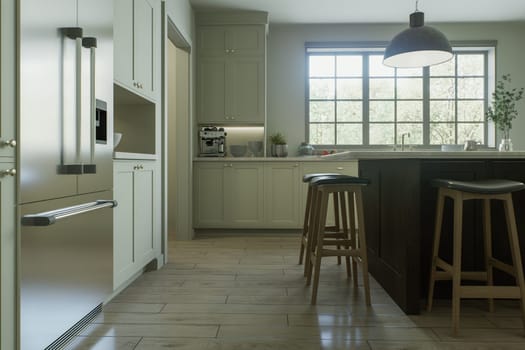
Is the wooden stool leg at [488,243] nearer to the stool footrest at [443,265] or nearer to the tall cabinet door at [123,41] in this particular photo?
the stool footrest at [443,265]

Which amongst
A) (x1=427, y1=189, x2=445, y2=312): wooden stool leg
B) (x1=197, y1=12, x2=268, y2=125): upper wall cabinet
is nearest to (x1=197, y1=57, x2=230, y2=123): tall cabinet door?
(x1=197, y1=12, x2=268, y2=125): upper wall cabinet

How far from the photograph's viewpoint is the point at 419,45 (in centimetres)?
305

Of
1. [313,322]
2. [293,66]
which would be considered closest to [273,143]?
[293,66]

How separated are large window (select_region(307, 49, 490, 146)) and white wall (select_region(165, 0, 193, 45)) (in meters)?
1.71

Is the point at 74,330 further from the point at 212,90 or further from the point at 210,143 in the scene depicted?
the point at 212,90

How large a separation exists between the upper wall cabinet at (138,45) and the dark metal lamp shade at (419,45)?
1.81m

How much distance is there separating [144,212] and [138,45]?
118 centimetres

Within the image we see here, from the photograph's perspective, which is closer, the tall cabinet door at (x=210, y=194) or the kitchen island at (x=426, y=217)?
the kitchen island at (x=426, y=217)

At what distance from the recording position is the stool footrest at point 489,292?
6.98 ft

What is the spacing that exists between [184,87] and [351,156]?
2866mm

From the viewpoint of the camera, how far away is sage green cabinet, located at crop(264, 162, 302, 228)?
5.03 metres

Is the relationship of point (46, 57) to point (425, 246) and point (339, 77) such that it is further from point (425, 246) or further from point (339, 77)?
point (339, 77)

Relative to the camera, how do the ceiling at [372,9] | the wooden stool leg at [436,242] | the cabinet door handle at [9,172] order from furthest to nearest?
the ceiling at [372,9] < the wooden stool leg at [436,242] < the cabinet door handle at [9,172]

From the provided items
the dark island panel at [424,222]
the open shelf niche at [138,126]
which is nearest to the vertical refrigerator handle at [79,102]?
the open shelf niche at [138,126]
